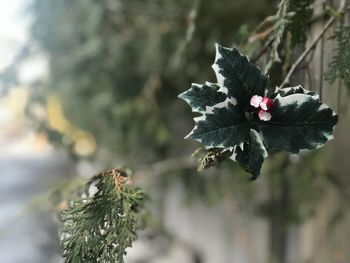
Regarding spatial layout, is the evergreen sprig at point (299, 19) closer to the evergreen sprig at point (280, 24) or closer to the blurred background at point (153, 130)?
the evergreen sprig at point (280, 24)

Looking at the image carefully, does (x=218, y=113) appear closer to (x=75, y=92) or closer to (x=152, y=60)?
(x=152, y=60)

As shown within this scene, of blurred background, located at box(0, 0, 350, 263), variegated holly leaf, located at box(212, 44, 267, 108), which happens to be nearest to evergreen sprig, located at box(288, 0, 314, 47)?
variegated holly leaf, located at box(212, 44, 267, 108)

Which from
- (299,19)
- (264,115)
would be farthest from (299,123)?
(299,19)

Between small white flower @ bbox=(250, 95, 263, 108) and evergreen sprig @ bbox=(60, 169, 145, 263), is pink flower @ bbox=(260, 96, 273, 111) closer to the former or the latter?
small white flower @ bbox=(250, 95, 263, 108)

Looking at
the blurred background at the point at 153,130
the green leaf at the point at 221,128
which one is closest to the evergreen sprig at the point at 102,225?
the green leaf at the point at 221,128

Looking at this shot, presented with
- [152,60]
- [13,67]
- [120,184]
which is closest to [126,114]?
[152,60]

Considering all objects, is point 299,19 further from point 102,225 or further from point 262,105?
point 102,225
